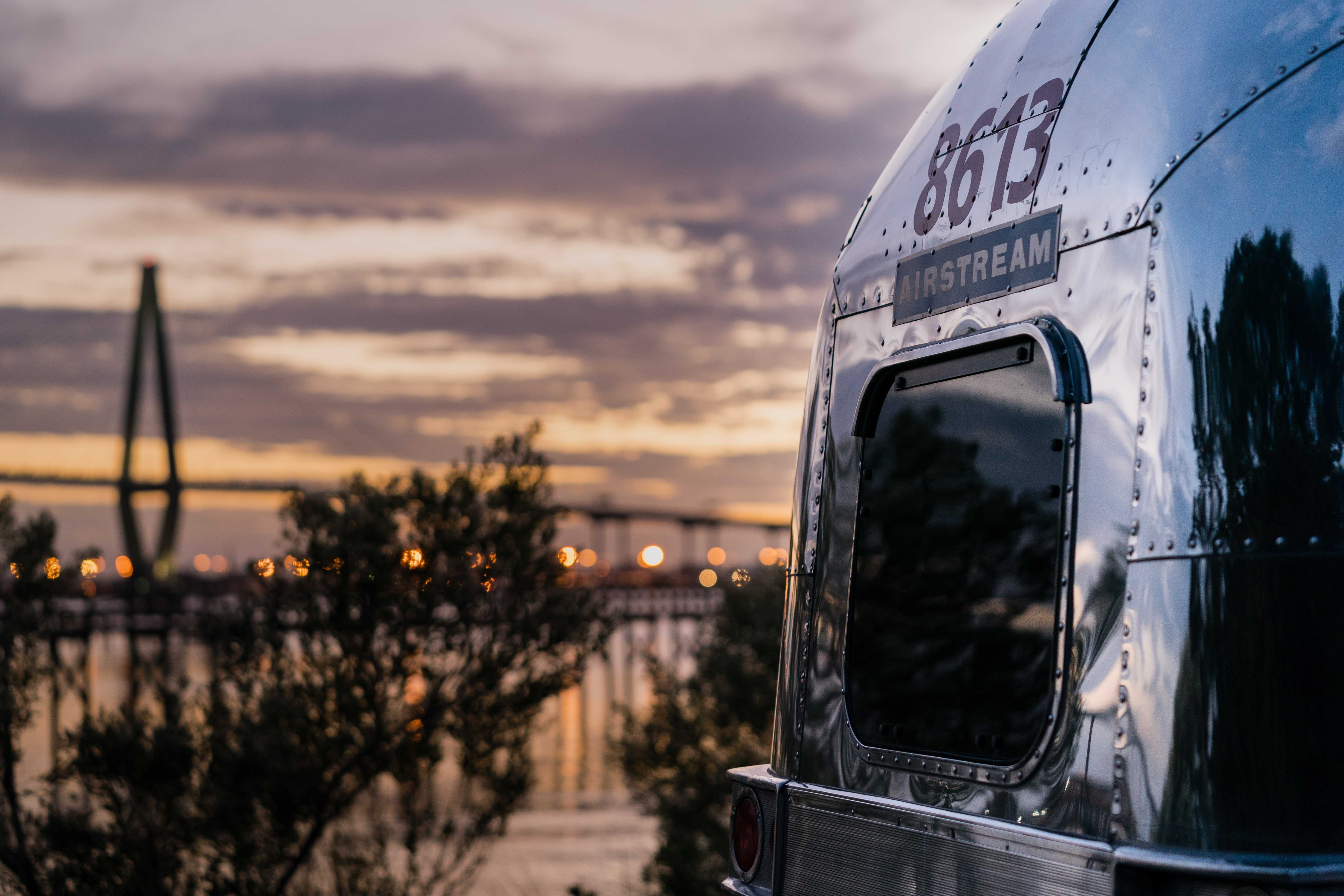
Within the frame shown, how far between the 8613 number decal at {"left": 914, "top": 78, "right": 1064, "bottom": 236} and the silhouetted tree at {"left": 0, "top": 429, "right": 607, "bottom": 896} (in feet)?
21.6

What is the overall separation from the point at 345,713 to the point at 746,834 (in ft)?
19.2

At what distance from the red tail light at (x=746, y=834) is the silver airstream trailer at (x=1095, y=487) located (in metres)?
0.03

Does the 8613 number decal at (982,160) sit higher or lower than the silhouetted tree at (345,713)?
higher

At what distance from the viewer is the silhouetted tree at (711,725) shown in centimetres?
1377

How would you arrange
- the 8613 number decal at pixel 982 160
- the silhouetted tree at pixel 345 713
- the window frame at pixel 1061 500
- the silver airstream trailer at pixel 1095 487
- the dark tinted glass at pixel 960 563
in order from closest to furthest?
the silver airstream trailer at pixel 1095 487 → the window frame at pixel 1061 500 → the dark tinted glass at pixel 960 563 → the 8613 number decal at pixel 982 160 → the silhouetted tree at pixel 345 713

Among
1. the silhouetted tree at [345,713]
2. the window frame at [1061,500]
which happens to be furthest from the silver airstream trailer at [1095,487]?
the silhouetted tree at [345,713]

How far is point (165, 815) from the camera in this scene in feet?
28.8

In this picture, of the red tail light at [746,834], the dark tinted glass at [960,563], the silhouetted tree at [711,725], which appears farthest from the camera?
the silhouetted tree at [711,725]

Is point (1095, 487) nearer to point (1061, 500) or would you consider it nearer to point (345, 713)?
point (1061, 500)

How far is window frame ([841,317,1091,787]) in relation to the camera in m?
2.79

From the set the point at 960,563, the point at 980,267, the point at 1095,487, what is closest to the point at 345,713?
the point at 960,563

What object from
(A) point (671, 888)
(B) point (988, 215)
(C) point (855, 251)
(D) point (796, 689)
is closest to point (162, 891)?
(A) point (671, 888)

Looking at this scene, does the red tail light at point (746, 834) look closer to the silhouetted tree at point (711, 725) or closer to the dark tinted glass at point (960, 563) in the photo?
the dark tinted glass at point (960, 563)

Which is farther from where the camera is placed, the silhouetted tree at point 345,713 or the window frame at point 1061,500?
the silhouetted tree at point 345,713
